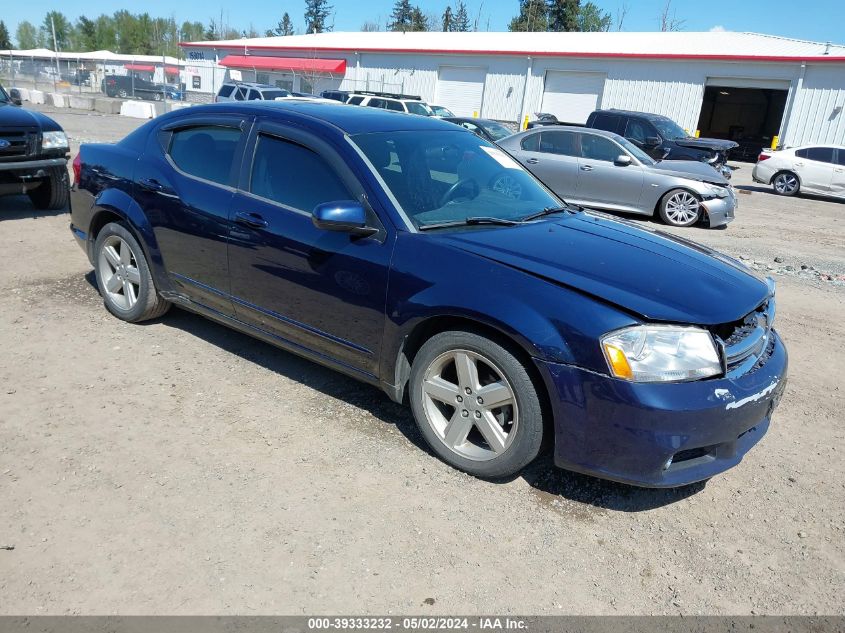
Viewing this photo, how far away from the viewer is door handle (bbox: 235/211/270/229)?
12.8ft

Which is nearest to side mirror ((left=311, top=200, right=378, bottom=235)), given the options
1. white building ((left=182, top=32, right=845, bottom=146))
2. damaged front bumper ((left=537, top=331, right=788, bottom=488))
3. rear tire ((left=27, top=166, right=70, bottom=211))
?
damaged front bumper ((left=537, top=331, right=788, bottom=488))

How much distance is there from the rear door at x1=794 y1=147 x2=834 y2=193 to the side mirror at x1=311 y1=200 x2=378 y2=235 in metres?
18.6

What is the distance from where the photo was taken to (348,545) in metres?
2.85

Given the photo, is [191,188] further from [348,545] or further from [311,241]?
[348,545]

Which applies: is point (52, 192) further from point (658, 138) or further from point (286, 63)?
point (286, 63)

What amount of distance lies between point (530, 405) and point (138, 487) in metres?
1.87

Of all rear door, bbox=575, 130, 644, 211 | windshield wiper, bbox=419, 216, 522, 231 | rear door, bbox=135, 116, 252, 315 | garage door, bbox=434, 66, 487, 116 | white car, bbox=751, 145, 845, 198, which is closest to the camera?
windshield wiper, bbox=419, 216, 522, 231

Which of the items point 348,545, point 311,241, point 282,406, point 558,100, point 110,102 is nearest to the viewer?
point 348,545

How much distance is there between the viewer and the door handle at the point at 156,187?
4.47 metres

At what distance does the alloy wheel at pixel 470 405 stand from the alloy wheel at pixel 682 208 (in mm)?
9412

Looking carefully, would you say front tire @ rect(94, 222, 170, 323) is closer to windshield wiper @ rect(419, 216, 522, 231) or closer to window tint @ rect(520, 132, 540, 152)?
windshield wiper @ rect(419, 216, 522, 231)

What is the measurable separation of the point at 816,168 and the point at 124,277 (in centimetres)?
1879

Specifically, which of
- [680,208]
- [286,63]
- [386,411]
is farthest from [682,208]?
[286,63]

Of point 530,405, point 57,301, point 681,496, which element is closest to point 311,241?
point 530,405
